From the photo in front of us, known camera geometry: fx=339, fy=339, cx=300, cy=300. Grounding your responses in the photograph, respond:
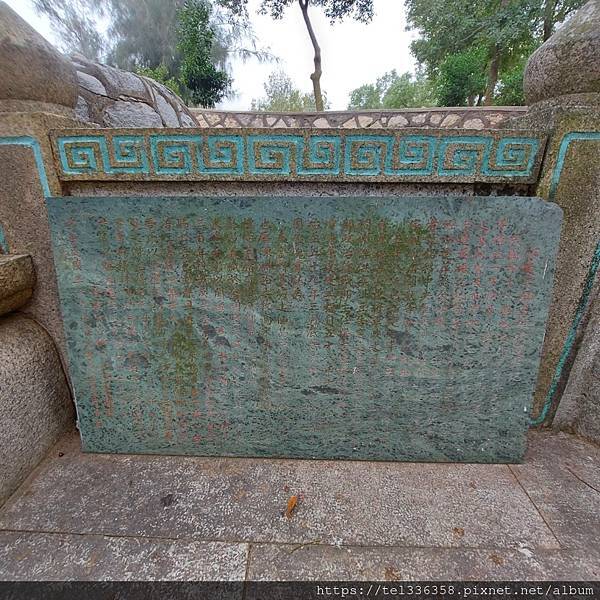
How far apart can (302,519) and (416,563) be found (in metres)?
0.48

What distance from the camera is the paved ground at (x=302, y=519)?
1.31m

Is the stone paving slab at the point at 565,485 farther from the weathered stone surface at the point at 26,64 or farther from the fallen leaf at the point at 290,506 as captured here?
the weathered stone surface at the point at 26,64

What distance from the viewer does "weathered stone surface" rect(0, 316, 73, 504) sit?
158cm

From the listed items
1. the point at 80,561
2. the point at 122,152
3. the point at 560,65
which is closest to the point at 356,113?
the point at 560,65

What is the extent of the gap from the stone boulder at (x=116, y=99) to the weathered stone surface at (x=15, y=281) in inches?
44.8

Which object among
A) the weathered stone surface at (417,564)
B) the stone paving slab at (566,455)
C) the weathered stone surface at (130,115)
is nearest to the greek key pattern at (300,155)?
the weathered stone surface at (130,115)

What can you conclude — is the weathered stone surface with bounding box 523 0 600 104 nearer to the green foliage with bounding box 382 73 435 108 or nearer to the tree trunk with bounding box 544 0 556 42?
the tree trunk with bounding box 544 0 556 42

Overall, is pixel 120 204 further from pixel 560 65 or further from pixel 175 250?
pixel 560 65

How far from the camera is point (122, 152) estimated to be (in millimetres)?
1629

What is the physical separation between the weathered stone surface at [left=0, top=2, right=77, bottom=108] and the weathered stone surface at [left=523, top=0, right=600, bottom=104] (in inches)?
95.2

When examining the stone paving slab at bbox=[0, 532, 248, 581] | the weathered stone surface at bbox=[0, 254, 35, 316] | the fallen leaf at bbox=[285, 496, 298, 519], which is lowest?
the stone paving slab at bbox=[0, 532, 248, 581]

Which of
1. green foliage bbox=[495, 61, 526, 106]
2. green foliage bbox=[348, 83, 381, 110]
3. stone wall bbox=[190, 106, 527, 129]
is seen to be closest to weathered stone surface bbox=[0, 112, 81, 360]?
stone wall bbox=[190, 106, 527, 129]

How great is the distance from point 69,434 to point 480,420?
231 centimetres

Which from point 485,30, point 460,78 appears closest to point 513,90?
point 460,78
